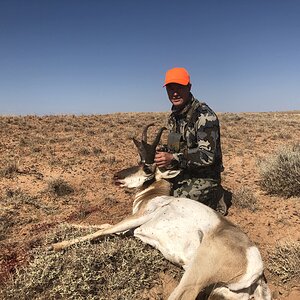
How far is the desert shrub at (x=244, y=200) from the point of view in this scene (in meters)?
6.75

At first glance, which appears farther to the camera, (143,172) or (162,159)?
(143,172)

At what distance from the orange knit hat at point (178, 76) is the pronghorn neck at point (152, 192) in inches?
64.5

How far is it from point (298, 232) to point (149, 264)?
9.21ft

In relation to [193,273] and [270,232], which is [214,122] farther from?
[193,273]

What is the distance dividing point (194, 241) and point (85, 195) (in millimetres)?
4230

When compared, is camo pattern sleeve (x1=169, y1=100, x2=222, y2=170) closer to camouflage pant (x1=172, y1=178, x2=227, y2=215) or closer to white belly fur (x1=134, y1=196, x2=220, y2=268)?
camouflage pant (x1=172, y1=178, x2=227, y2=215)

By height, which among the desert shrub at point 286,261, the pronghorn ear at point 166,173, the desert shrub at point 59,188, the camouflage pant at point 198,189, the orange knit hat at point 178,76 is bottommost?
the desert shrub at point 286,261

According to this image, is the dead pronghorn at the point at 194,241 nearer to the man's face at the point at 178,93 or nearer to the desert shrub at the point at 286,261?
the desert shrub at the point at 286,261

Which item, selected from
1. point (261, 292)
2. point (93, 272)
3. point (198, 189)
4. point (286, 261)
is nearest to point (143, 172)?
point (198, 189)

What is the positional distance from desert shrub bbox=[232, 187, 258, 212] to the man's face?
7.67 feet

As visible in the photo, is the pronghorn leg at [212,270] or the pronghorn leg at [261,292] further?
the pronghorn leg at [261,292]

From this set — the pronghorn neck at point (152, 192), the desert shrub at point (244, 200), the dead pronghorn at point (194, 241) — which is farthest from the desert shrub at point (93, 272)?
the desert shrub at point (244, 200)

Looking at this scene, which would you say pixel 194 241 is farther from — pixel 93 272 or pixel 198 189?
pixel 198 189

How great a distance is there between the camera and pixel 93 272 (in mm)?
4090
